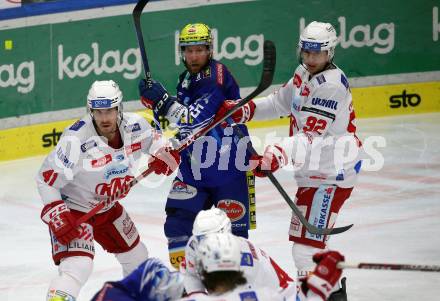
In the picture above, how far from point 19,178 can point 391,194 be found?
2.88m

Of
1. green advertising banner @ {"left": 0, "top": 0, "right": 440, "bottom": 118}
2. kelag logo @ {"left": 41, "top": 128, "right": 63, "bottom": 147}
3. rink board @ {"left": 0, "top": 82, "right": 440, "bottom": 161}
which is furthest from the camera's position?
rink board @ {"left": 0, "top": 82, "right": 440, "bottom": 161}

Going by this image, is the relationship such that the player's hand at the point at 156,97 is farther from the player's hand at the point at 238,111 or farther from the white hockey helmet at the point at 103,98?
the white hockey helmet at the point at 103,98

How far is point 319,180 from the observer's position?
20.8 ft

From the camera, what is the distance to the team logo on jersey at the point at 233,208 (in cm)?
669

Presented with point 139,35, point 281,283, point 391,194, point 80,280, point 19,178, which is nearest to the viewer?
point 281,283

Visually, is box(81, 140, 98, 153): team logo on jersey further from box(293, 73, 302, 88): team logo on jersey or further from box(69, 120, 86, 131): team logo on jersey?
box(293, 73, 302, 88): team logo on jersey

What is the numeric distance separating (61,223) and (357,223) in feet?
9.55

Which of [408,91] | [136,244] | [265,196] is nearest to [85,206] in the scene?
[136,244]

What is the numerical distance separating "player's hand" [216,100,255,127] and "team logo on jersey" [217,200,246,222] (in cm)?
42

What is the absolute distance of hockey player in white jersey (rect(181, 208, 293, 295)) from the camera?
494cm

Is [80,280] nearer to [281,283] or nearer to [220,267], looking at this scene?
[281,283]

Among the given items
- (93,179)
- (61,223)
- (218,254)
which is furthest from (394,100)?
(218,254)

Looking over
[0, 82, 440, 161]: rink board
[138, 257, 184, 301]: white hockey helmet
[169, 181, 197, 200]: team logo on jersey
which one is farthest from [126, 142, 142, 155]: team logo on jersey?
[0, 82, 440, 161]: rink board

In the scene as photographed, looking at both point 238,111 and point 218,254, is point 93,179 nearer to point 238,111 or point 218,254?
point 238,111
